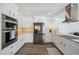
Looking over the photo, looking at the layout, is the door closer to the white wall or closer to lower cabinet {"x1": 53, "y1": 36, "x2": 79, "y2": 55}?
Answer: the white wall

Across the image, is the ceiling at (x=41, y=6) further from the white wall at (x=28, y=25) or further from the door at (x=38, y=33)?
the white wall at (x=28, y=25)

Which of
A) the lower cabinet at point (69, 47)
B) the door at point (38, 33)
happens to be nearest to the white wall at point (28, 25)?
the door at point (38, 33)

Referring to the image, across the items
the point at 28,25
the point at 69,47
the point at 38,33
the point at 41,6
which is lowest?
the point at 69,47

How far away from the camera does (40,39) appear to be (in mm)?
7367

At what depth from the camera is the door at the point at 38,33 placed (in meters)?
7.36

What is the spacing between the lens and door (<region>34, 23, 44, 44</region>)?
7.36m

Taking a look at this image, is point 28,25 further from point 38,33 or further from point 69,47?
point 69,47

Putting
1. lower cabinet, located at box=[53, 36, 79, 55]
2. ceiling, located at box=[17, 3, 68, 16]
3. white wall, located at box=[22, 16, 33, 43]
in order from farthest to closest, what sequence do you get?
white wall, located at box=[22, 16, 33, 43] < ceiling, located at box=[17, 3, 68, 16] < lower cabinet, located at box=[53, 36, 79, 55]

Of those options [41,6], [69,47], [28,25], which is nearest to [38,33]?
[28,25]

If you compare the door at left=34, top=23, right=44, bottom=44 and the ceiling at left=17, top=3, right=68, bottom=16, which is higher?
the ceiling at left=17, top=3, right=68, bottom=16

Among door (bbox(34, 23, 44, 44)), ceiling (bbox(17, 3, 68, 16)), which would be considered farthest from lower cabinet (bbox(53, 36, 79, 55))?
door (bbox(34, 23, 44, 44))

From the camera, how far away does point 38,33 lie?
24.3 feet

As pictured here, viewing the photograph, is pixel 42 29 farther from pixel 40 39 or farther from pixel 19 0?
pixel 19 0
